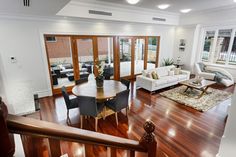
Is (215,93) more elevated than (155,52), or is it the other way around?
(155,52)

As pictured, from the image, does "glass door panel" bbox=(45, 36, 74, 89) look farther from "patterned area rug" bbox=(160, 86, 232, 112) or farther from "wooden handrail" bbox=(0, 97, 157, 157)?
"wooden handrail" bbox=(0, 97, 157, 157)

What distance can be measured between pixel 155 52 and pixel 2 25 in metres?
7.05

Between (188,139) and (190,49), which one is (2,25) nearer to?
(188,139)

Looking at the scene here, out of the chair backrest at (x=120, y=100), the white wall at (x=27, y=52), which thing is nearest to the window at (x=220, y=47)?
the white wall at (x=27, y=52)

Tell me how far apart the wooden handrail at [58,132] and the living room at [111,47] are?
1970 millimetres

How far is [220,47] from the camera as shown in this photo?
708cm

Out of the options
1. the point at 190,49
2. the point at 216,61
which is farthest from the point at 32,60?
the point at 216,61

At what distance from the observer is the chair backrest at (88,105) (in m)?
3.02

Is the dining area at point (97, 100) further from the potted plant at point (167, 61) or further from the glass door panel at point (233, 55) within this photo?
the glass door panel at point (233, 55)

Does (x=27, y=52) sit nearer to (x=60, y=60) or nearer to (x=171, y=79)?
(x=60, y=60)

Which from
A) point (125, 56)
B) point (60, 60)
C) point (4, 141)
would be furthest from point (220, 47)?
point (4, 141)

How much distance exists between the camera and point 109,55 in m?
6.62

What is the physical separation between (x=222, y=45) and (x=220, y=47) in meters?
0.13

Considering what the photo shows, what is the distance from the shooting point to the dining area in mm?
3109
